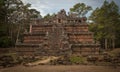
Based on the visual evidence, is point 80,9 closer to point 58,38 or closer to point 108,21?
point 108,21

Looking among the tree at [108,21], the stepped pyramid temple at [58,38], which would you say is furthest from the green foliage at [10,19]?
the tree at [108,21]

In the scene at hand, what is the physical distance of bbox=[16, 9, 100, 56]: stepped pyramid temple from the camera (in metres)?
32.7

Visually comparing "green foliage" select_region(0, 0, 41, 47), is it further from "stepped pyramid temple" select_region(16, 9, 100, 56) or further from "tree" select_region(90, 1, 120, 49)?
"tree" select_region(90, 1, 120, 49)

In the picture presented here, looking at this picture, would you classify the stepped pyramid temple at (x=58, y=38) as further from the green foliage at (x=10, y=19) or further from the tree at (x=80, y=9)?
the tree at (x=80, y=9)

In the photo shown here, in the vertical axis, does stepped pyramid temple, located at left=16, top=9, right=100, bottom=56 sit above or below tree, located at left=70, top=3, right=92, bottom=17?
below

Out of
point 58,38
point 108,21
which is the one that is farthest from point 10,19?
point 108,21

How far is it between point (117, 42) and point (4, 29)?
110 feet

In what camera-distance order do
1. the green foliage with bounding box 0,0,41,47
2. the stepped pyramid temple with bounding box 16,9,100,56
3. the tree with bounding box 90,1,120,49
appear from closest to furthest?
1. the stepped pyramid temple with bounding box 16,9,100,56
2. the green foliage with bounding box 0,0,41,47
3. the tree with bounding box 90,1,120,49

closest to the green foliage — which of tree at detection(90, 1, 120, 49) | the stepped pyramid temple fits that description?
the stepped pyramid temple

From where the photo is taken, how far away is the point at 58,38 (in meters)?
35.6

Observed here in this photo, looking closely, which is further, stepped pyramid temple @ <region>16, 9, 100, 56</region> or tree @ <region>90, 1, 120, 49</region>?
tree @ <region>90, 1, 120, 49</region>

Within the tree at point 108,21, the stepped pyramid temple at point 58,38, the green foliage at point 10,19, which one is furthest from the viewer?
the tree at point 108,21

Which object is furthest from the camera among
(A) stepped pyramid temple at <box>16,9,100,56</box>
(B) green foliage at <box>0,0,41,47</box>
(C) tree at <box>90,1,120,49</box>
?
(C) tree at <box>90,1,120,49</box>

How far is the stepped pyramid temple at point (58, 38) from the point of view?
1288 inches
